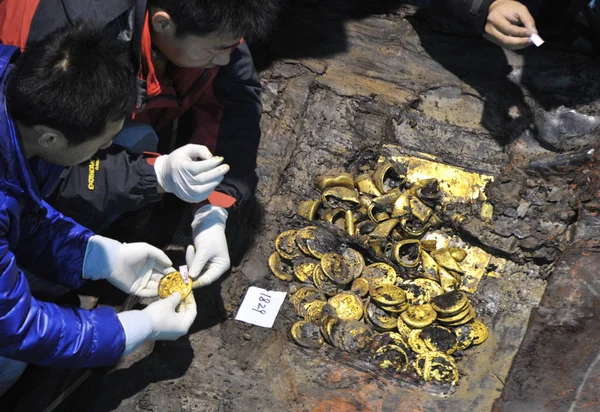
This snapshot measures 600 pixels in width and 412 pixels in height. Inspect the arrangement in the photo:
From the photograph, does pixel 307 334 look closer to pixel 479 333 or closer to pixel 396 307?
pixel 396 307

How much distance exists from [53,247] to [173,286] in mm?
621

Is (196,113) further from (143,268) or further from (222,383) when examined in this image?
(222,383)

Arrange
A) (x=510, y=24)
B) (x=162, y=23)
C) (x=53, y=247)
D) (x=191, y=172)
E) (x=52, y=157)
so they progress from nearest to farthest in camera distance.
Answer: (x=52, y=157) < (x=162, y=23) < (x=53, y=247) < (x=191, y=172) < (x=510, y=24)

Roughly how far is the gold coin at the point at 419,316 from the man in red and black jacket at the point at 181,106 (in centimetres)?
104

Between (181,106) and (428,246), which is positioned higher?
(181,106)

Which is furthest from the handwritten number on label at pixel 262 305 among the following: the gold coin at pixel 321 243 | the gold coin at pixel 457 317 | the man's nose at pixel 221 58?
the man's nose at pixel 221 58

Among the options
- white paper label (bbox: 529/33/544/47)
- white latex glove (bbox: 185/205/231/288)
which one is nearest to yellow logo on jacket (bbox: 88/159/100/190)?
white latex glove (bbox: 185/205/231/288)

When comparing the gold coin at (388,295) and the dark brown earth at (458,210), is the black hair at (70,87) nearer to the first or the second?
the dark brown earth at (458,210)

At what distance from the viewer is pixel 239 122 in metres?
4.02

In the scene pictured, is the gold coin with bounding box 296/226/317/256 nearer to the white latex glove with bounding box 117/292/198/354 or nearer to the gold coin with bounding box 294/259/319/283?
the gold coin with bounding box 294/259/319/283

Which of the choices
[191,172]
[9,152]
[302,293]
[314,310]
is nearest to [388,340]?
[314,310]

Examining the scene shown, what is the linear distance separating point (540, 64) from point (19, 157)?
3884 millimetres

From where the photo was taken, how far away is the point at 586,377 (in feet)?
10.3

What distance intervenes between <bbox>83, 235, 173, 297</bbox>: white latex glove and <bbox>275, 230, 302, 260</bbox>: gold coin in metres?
0.75
